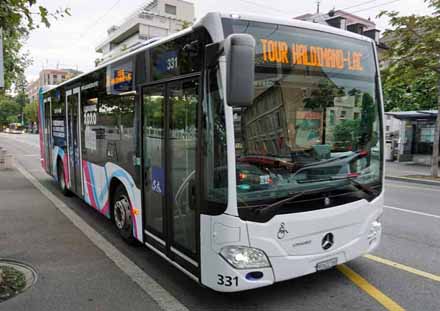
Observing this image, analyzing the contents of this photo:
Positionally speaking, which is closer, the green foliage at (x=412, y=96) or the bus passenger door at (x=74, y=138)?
the bus passenger door at (x=74, y=138)

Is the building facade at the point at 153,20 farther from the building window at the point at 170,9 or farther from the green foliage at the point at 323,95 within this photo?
the green foliage at the point at 323,95

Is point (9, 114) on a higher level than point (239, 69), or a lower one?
higher

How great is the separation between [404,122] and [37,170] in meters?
18.7

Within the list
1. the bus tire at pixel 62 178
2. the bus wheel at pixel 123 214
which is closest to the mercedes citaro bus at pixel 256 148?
the bus wheel at pixel 123 214

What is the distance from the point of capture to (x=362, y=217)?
3.73m

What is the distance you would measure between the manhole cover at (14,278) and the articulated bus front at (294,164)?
2.20 m

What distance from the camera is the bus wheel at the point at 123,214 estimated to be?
5.15 m

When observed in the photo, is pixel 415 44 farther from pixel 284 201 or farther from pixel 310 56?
pixel 284 201

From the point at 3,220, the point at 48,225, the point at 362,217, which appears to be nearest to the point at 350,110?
the point at 362,217

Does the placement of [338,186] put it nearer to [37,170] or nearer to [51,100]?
[51,100]

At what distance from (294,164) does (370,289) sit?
5.89 ft

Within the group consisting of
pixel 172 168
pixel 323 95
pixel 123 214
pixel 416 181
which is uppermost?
pixel 323 95

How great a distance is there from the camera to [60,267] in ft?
14.7

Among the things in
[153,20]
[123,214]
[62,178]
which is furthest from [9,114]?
[123,214]
